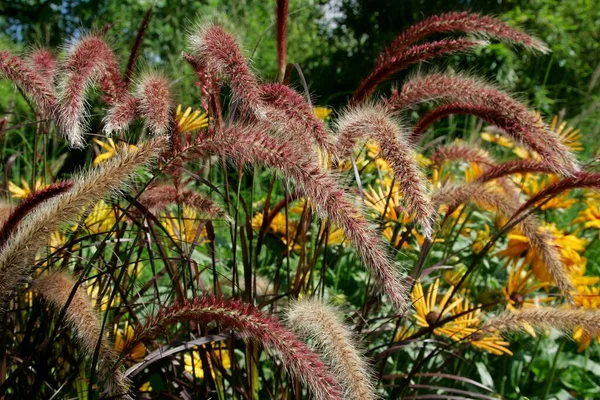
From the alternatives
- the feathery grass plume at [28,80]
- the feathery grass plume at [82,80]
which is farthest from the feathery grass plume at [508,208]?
the feathery grass plume at [28,80]

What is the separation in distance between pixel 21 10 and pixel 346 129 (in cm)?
888

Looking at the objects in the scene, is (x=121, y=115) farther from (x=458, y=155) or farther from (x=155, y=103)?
(x=458, y=155)

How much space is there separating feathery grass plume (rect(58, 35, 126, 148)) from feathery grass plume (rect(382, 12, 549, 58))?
2.01ft

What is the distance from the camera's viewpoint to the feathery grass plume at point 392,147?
125cm

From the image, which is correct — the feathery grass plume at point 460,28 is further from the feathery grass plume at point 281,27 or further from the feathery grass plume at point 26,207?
the feathery grass plume at point 26,207

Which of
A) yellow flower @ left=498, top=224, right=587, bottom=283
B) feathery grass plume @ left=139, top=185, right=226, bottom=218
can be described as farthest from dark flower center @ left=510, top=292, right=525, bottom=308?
feathery grass plume @ left=139, top=185, right=226, bottom=218

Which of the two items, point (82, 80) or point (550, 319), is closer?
point (82, 80)

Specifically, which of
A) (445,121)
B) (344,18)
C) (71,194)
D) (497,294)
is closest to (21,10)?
(344,18)

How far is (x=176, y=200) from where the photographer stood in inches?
64.7

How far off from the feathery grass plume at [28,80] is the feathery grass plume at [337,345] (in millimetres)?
671

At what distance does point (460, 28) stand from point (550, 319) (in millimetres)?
686

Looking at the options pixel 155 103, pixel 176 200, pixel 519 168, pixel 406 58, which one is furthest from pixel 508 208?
pixel 155 103

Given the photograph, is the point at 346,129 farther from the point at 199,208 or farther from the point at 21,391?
the point at 21,391

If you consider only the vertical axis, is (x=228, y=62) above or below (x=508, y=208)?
above
